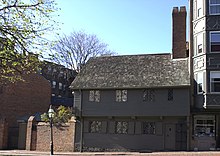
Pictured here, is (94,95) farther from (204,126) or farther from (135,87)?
(204,126)

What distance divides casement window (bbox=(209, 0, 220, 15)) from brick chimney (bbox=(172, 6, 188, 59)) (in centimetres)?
309

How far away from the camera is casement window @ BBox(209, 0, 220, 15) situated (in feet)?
97.6

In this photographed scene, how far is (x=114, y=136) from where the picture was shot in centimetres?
3200

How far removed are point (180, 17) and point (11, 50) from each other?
70.5 feet

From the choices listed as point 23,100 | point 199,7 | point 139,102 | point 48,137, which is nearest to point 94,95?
point 139,102

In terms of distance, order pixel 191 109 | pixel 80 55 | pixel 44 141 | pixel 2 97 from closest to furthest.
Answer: pixel 191 109, pixel 44 141, pixel 2 97, pixel 80 55

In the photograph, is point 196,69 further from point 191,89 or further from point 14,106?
point 14,106

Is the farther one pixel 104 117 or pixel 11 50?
pixel 104 117

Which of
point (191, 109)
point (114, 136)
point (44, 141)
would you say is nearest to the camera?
point (191, 109)

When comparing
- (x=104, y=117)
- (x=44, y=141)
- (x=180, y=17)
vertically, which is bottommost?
(x=44, y=141)

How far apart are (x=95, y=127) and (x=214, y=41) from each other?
40.6 ft

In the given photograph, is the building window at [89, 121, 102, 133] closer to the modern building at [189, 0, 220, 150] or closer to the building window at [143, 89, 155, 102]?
the building window at [143, 89, 155, 102]

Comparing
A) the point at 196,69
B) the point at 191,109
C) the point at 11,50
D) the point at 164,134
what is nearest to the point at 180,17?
the point at 196,69

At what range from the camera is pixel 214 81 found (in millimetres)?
29156
